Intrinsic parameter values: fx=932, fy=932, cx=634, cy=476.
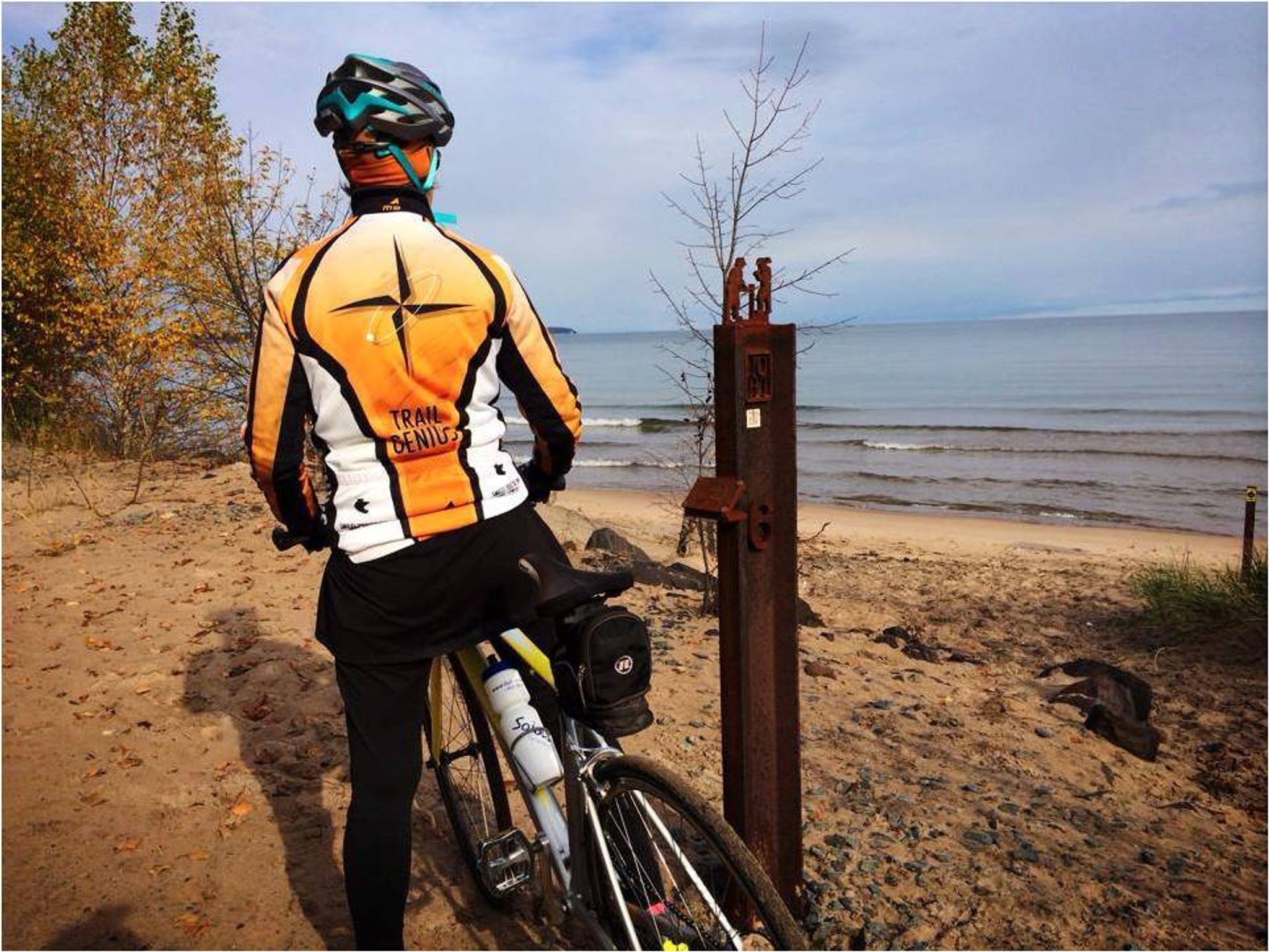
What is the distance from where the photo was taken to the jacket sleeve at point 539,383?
229 centimetres

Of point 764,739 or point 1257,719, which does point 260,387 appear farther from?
point 1257,719

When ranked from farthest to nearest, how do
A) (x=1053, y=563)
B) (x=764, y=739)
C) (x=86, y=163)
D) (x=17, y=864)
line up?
(x=86, y=163) < (x=1053, y=563) < (x=17, y=864) < (x=764, y=739)

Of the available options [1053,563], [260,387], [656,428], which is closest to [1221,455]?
[1053,563]

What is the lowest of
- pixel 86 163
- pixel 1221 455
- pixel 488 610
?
pixel 1221 455

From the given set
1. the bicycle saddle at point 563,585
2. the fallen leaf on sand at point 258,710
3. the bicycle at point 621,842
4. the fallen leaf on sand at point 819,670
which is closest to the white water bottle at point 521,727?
the bicycle at point 621,842

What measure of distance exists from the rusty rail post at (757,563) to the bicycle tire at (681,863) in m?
0.51

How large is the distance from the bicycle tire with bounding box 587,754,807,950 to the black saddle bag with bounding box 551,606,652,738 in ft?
0.33

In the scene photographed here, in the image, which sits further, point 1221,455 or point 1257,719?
point 1221,455

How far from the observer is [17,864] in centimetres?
330

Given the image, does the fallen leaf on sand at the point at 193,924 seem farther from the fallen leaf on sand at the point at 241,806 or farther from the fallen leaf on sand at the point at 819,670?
the fallen leaf on sand at the point at 819,670

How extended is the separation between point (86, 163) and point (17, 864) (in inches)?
495

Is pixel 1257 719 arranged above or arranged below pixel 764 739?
below

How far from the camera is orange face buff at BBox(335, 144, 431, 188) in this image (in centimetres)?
223

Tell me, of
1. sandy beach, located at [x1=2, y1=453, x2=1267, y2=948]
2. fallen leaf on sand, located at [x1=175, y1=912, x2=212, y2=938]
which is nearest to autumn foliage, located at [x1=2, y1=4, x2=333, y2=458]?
sandy beach, located at [x1=2, y1=453, x2=1267, y2=948]
